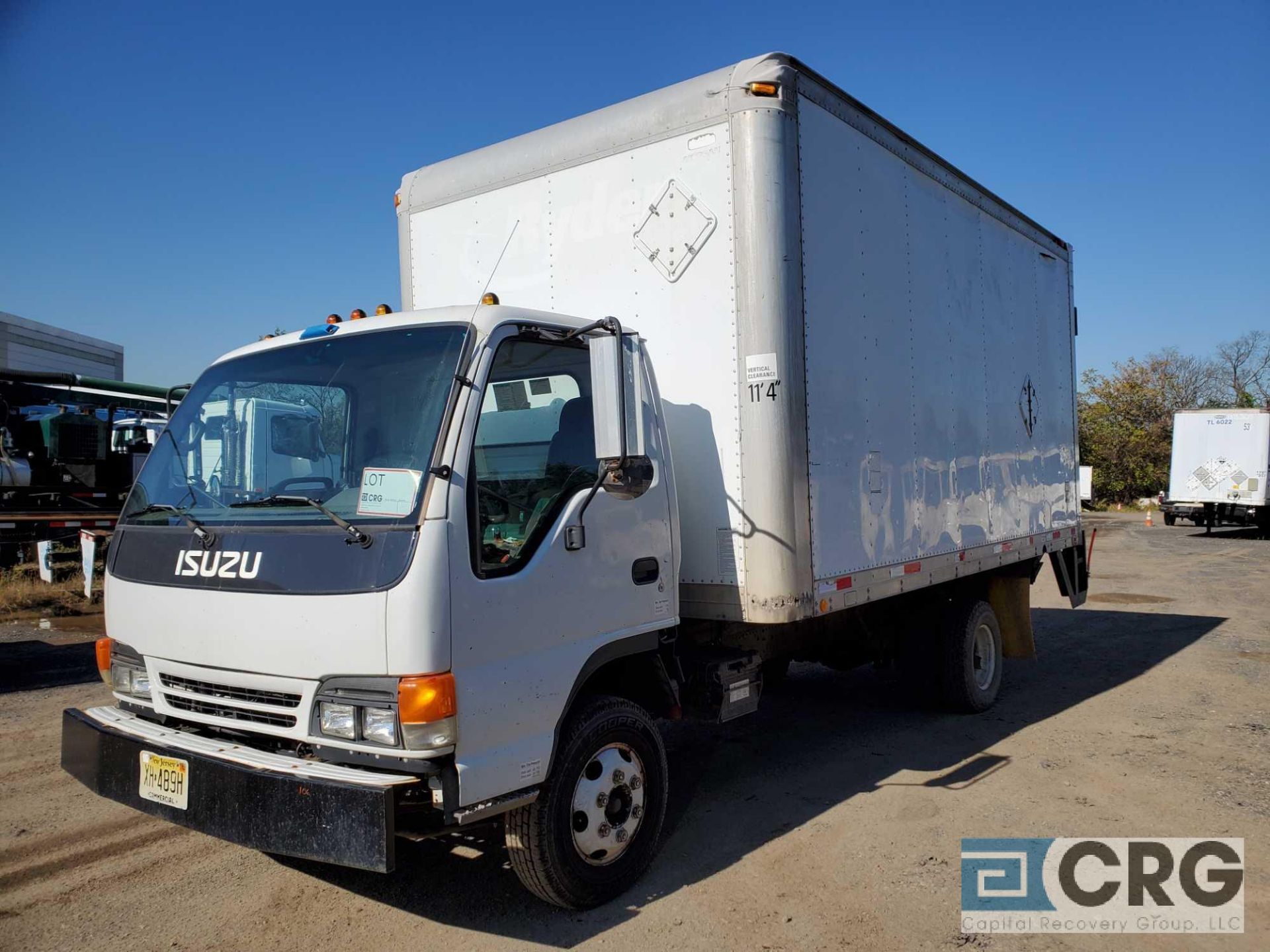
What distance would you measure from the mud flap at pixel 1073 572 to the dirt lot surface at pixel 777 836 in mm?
1214

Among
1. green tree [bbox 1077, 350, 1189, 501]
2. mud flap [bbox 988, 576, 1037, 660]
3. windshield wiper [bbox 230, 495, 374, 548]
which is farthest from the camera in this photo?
green tree [bbox 1077, 350, 1189, 501]

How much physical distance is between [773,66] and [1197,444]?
92.4 feet

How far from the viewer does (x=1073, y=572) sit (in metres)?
9.08

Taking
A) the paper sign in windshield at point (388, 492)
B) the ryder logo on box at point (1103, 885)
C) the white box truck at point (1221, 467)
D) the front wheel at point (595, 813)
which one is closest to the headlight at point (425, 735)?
the front wheel at point (595, 813)

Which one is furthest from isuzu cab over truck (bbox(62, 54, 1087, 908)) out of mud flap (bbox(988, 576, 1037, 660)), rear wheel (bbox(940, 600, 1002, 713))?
mud flap (bbox(988, 576, 1037, 660))

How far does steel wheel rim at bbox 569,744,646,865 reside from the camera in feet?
12.5

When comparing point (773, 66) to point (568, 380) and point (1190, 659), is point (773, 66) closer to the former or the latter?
point (568, 380)

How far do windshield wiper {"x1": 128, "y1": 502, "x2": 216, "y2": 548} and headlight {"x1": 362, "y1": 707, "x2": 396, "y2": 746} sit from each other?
1.00 m

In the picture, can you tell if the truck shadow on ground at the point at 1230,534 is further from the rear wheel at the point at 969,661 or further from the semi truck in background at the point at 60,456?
the semi truck in background at the point at 60,456

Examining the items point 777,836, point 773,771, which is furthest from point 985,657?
point 777,836

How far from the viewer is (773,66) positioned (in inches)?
179

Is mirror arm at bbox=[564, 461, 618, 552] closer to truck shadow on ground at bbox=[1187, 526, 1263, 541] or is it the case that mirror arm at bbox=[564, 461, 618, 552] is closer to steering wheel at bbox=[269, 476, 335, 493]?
steering wheel at bbox=[269, 476, 335, 493]

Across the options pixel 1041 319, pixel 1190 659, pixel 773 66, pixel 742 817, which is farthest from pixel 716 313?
pixel 1190 659

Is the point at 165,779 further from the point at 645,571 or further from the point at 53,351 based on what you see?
the point at 53,351
